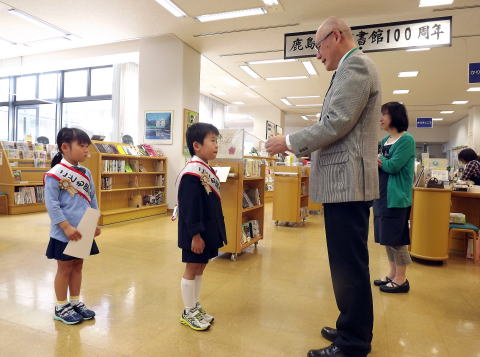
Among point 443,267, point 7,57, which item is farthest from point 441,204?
point 7,57

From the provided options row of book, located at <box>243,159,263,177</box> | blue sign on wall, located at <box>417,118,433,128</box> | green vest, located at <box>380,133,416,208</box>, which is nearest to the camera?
green vest, located at <box>380,133,416,208</box>

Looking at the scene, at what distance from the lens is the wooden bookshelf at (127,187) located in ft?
18.1

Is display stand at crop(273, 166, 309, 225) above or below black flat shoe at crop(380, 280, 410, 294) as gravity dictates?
above

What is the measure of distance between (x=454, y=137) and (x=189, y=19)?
14.7 metres

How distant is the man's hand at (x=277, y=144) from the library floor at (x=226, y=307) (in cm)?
113

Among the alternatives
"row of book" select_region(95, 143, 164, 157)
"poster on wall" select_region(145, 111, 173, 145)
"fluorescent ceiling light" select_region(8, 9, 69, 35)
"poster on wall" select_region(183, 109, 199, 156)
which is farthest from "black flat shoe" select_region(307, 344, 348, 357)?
"fluorescent ceiling light" select_region(8, 9, 69, 35)

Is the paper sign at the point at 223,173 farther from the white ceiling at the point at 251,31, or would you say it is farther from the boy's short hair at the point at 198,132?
the white ceiling at the point at 251,31

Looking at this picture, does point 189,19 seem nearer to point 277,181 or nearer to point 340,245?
point 277,181

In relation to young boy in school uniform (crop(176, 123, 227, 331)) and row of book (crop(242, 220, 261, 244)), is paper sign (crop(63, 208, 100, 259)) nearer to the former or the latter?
young boy in school uniform (crop(176, 123, 227, 331))

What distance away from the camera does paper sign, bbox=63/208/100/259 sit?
197 centimetres

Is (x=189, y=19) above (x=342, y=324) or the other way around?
above

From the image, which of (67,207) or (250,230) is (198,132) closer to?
(67,207)

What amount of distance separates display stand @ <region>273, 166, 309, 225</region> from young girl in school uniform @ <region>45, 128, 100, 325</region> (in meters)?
4.12

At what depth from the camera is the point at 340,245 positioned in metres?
1.62
